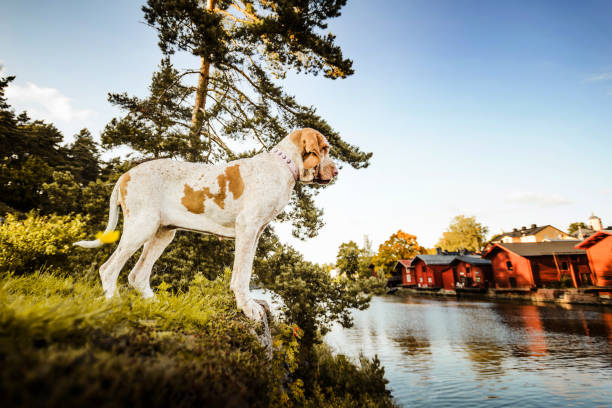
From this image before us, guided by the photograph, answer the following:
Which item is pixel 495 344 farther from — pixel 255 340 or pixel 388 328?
pixel 255 340

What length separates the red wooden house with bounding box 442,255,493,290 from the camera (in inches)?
1487

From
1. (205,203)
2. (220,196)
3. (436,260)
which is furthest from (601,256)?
(205,203)

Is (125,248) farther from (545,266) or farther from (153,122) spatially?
(545,266)

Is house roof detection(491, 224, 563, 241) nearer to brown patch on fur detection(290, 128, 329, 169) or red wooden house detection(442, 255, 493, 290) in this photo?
red wooden house detection(442, 255, 493, 290)

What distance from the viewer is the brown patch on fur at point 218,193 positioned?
3.14 metres

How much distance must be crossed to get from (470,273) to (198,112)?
4273 cm

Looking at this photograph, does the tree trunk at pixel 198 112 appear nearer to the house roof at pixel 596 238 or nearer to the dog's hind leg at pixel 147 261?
the dog's hind leg at pixel 147 261

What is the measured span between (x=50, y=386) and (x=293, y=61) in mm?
7658

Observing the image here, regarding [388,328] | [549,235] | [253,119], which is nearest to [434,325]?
[388,328]

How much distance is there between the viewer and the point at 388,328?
1836 centimetres

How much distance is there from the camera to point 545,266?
104 ft

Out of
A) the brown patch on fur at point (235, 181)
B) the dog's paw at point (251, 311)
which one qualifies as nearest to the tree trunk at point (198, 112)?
the brown patch on fur at point (235, 181)

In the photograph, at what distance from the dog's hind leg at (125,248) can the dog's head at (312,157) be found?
76.1 inches

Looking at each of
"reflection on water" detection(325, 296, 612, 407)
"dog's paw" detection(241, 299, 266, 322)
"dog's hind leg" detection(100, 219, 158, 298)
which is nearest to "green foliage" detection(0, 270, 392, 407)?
"dog's paw" detection(241, 299, 266, 322)
